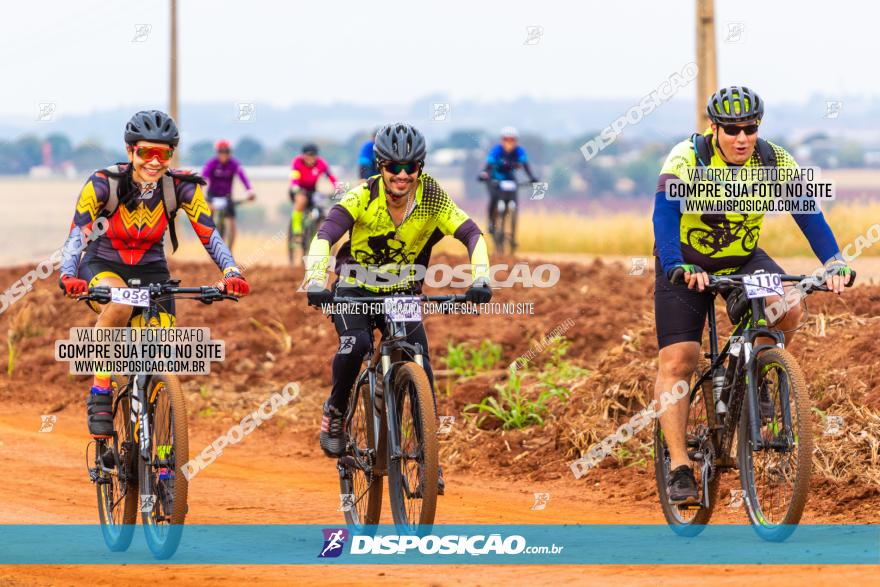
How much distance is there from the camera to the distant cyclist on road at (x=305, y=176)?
25.6 meters

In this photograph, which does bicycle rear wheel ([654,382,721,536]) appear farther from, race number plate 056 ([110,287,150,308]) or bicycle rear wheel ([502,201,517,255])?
bicycle rear wheel ([502,201,517,255])

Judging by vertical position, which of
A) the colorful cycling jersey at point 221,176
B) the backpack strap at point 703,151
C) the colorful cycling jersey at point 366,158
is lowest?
the backpack strap at point 703,151

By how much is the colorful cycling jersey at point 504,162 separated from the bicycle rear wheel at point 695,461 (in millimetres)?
16766

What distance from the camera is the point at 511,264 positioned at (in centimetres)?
2286

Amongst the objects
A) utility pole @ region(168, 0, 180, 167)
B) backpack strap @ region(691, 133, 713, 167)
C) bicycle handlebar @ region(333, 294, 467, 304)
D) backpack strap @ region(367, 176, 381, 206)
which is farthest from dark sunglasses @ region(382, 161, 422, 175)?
utility pole @ region(168, 0, 180, 167)

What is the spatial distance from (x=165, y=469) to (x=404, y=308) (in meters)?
1.67

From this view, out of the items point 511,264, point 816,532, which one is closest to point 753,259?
point 816,532

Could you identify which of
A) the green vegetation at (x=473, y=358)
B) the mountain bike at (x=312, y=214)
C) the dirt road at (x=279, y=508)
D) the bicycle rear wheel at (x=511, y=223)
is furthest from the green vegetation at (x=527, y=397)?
the bicycle rear wheel at (x=511, y=223)

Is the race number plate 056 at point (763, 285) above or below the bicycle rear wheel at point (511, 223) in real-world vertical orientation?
below

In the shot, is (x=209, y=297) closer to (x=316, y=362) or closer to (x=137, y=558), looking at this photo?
(x=137, y=558)

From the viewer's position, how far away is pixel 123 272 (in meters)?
9.80

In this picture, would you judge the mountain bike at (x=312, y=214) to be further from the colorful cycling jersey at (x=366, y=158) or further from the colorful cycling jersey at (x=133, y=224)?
the colorful cycling jersey at (x=133, y=224)

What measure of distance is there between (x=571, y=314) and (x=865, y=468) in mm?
6559

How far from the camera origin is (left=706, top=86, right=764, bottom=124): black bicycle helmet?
29.2 feet
